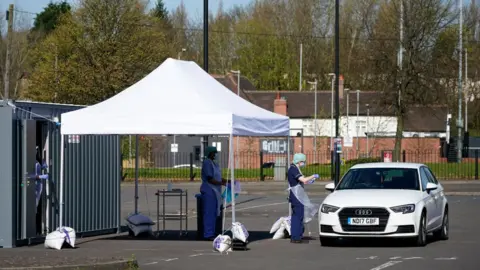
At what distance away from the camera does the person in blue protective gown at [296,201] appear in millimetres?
19922

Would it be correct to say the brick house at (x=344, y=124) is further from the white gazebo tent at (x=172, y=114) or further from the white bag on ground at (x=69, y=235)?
the white bag on ground at (x=69, y=235)

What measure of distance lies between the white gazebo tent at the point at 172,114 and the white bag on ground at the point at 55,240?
2.89 feet

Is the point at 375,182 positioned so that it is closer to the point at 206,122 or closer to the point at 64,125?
the point at 206,122

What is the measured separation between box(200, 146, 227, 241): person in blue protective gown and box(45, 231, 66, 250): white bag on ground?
313 cm

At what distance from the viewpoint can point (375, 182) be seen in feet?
66.8

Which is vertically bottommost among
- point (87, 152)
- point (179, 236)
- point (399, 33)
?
point (179, 236)

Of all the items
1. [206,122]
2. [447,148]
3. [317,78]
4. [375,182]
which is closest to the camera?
[206,122]

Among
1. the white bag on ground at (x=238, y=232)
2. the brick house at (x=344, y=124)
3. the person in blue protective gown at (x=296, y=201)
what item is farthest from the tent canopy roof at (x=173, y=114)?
the brick house at (x=344, y=124)

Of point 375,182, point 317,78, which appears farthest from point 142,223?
point 317,78

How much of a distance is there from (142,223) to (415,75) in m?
39.1

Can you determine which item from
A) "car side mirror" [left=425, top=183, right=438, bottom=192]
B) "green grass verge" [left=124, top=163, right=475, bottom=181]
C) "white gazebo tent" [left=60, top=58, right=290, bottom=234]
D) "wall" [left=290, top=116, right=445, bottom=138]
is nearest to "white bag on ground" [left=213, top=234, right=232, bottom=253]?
"white gazebo tent" [left=60, top=58, right=290, bottom=234]

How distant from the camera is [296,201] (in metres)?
19.9

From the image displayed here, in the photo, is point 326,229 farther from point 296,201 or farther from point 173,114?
point 173,114

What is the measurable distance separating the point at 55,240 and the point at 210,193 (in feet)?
11.2
